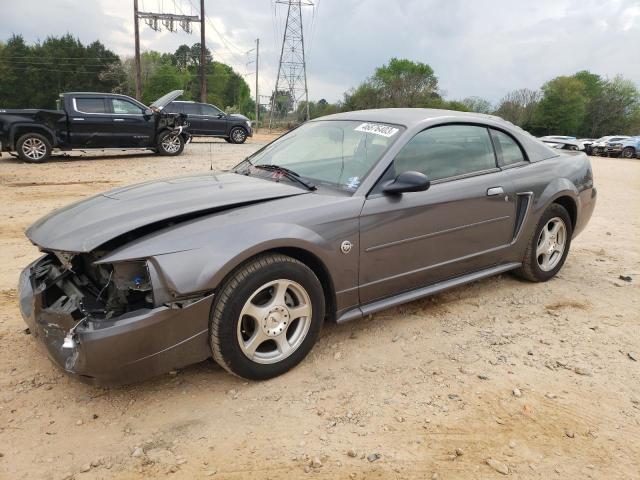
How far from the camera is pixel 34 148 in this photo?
11.9m

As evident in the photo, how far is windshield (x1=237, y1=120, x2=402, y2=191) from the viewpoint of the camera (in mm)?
3252

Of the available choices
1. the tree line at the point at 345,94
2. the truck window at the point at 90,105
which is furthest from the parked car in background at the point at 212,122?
the tree line at the point at 345,94

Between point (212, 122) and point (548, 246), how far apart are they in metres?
A: 16.9

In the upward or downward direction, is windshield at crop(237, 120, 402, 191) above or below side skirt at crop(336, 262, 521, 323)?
above

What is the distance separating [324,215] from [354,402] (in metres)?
1.07

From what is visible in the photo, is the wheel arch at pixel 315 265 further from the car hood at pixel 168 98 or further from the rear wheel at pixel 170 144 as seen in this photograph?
the rear wheel at pixel 170 144

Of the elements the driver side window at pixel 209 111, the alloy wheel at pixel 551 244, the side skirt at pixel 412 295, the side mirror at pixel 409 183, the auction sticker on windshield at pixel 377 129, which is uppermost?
the driver side window at pixel 209 111

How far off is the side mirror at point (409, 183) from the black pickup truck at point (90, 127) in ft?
30.3

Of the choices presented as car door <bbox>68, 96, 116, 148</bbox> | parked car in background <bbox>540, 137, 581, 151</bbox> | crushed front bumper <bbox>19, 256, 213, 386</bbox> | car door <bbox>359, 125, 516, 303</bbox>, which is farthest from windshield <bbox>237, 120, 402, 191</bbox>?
car door <bbox>68, 96, 116, 148</bbox>

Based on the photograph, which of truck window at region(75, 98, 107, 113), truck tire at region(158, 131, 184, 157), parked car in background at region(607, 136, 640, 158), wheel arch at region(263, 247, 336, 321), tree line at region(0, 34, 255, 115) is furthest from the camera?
tree line at region(0, 34, 255, 115)

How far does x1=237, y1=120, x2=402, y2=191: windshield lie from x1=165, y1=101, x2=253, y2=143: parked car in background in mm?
15821

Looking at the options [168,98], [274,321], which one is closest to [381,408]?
[274,321]

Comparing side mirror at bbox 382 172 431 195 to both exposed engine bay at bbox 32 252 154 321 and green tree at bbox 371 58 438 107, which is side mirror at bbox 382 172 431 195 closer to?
exposed engine bay at bbox 32 252 154 321

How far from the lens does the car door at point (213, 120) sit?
63.0 feet
